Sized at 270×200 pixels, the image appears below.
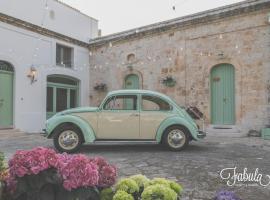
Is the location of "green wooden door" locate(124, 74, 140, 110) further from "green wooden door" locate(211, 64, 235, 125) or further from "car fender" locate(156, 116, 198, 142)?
"car fender" locate(156, 116, 198, 142)

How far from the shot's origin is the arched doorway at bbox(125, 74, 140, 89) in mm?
14352

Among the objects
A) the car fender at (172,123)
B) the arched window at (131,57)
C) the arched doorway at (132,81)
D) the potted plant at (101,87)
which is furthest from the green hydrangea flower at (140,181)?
the potted plant at (101,87)

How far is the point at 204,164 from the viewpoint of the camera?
18.8ft

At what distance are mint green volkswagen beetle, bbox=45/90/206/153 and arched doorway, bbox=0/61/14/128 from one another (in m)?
4.96

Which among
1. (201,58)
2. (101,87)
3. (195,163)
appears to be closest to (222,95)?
(201,58)

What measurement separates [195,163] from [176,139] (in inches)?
64.8

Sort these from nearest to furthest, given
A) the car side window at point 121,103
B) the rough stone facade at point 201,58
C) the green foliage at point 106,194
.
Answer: the green foliage at point 106,194, the car side window at point 121,103, the rough stone facade at point 201,58

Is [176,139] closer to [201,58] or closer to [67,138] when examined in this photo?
[67,138]

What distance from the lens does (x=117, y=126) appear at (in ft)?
24.3

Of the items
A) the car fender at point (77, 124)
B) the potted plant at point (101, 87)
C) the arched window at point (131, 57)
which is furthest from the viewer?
the potted plant at point (101, 87)

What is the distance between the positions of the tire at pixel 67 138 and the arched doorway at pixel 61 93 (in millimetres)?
6680

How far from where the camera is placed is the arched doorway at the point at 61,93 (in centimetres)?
1387

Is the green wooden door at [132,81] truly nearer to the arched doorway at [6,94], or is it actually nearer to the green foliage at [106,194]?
the arched doorway at [6,94]

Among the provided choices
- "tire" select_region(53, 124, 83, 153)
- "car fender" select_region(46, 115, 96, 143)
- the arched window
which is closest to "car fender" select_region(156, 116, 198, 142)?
"car fender" select_region(46, 115, 96, 143)
